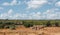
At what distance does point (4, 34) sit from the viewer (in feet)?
102

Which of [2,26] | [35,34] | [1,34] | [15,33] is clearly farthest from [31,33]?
[2,26]

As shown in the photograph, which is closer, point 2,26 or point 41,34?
point 41,34

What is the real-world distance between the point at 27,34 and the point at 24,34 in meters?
0.66

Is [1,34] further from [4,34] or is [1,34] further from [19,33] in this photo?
[19,33]

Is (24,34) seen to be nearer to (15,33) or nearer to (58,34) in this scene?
(15,33)

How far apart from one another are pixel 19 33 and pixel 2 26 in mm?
14177

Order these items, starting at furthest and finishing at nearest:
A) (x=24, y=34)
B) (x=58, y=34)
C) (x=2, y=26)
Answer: (x=2, y=26) < (x=58, y=34) < (x=24, y=34)

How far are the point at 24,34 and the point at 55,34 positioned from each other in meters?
6.16

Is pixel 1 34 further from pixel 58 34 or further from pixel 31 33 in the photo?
pixel 58 34

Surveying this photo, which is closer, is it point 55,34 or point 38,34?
point 38,34

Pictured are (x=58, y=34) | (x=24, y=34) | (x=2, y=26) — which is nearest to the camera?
(x=24, y=34)

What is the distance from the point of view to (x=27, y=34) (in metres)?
30.8

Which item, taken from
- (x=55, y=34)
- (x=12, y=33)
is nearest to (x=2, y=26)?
(x=12, y=33)

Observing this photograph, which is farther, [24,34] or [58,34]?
[58,34]
